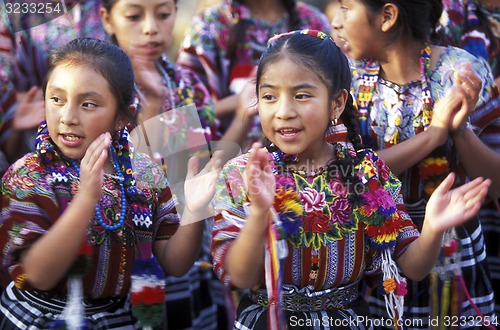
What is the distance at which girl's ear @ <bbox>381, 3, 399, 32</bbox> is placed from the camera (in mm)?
2924

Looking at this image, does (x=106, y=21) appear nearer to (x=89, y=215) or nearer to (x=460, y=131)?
(x=89, y=215)

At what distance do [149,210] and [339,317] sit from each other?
2.30ft

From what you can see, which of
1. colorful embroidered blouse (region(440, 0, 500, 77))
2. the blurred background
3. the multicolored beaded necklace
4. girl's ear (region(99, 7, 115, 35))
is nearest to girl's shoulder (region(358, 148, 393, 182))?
the multicolored beaded necklace

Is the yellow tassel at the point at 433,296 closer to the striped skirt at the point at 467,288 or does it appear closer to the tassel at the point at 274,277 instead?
the striped skirt at the point at 467,288

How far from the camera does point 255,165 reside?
6.93ft

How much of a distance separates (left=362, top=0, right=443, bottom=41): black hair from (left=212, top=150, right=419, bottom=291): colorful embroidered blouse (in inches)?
30.4

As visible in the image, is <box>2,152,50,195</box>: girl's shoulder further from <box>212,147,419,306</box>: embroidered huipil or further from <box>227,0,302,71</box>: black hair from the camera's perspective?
<box>227,0,302,71</box>: black hair

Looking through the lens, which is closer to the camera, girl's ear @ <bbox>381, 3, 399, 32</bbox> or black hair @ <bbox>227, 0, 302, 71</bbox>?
girl's ear @ <bbox>381, 3, 399, 32</bbox>

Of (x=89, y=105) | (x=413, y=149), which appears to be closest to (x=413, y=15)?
(x=413, y=149)

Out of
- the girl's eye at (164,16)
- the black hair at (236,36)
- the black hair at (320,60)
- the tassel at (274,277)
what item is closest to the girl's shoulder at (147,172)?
the black hair at (320,60)

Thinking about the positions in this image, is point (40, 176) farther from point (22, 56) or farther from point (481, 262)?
point (481, 262)

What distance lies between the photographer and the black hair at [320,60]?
2404mm

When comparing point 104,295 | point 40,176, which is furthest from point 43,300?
point 40,176

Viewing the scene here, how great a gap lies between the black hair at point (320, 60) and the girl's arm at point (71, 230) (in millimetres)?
599
